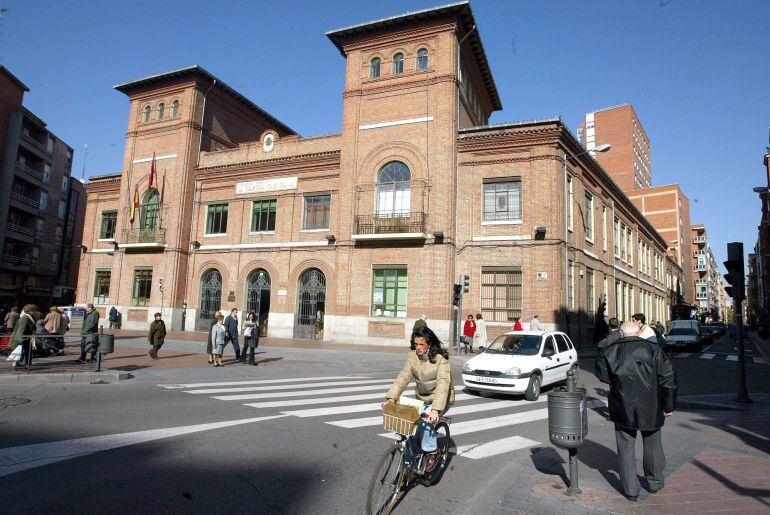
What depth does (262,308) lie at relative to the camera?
2783 centimetres

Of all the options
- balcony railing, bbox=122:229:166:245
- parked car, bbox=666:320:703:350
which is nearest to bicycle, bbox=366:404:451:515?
parked car, bbox=666:320:703:350

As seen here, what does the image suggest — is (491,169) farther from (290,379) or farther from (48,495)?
(48,495)

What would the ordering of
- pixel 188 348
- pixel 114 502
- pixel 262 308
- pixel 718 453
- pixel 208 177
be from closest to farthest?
pixel 114 502 < pixel 718 453 < pixel 188 348 < pixel 262 308 < pixel 208 177

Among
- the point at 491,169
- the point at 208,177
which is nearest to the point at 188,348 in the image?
the point at 208,177

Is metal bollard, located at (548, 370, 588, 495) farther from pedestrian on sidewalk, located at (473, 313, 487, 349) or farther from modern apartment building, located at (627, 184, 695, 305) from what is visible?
modern apartment building, located at (627, 184, 695, 305)

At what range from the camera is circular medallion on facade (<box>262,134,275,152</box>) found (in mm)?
28344

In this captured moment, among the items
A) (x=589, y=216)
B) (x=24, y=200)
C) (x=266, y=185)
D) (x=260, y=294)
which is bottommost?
(x=260, y=294)

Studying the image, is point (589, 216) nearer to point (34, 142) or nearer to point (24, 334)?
point (24, 334)

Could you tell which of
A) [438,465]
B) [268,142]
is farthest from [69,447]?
[268,142]

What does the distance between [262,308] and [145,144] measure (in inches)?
546

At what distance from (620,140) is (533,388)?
7847 cm

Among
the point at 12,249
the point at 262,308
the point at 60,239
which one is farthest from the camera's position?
the point at 60,239

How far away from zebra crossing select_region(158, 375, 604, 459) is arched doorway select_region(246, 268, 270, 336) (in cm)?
1549

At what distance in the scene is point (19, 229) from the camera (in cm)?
4500
